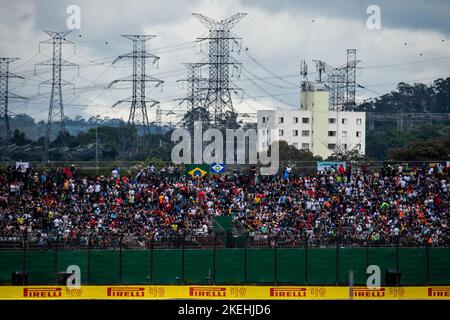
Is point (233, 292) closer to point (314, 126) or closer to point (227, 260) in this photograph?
point (227, 260)

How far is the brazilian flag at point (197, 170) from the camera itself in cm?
4156

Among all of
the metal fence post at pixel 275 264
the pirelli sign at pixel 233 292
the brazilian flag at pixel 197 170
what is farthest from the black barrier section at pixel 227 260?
the brazilian flag at pixel 197 170

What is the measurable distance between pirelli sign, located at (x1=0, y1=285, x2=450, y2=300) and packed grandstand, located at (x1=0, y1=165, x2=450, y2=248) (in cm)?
399

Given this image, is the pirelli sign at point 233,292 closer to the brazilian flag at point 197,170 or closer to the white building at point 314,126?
the brazilian flag at point 197,170

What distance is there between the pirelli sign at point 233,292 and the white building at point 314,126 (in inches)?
2733

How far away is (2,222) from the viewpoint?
116 feet

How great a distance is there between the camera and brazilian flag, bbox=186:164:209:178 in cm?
4156

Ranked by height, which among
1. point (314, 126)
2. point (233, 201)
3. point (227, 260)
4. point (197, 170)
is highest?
point (314, 126)

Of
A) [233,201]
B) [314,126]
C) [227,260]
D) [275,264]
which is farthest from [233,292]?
[314,126]

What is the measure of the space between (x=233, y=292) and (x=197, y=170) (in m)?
13.7

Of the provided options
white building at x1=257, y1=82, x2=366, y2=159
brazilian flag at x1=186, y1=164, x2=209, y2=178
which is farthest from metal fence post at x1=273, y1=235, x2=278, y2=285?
white building at x1=257, y1=82, x2=366, y2=159

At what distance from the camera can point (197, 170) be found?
1644 inches

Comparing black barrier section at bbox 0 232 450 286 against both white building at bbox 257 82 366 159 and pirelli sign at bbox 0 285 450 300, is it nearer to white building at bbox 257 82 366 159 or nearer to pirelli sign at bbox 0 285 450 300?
pirelli sign at bbox 0 285 450 300
